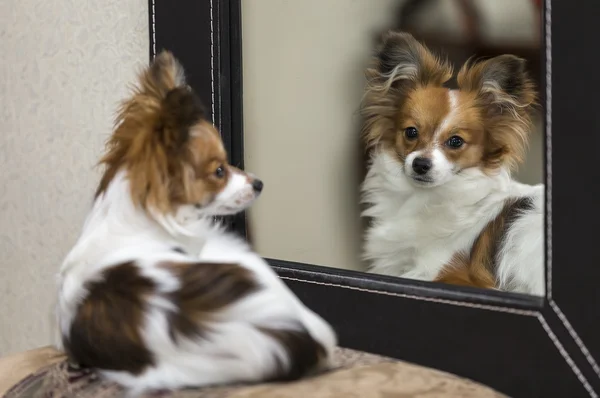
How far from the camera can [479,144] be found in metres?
1.14

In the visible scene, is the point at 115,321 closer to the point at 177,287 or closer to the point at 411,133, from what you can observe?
the point at 177,287

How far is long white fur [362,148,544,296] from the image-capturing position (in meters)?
1.05

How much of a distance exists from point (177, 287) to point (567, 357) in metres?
0.51

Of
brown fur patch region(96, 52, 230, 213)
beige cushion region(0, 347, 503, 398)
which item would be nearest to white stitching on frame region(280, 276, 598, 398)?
beige cushion region(0, 347, 503, 398)

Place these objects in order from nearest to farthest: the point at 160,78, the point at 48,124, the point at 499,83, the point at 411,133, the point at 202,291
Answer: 1. the point at 202,291
2. the point at 160,78
3. the point at 499,83
4. the point at 411,133
5. the point at 48,124

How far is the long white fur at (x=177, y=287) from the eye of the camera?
84 centimetres

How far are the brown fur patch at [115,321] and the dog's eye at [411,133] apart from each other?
51 centimetres

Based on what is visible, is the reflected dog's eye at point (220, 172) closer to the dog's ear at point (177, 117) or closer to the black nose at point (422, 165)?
the dog's ear at point (177, 117)

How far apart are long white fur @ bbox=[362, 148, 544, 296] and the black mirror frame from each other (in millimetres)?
37

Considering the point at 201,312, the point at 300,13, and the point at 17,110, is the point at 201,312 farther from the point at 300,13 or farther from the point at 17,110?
the point at 17,110

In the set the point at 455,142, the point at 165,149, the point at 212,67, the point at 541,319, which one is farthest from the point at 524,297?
the point at 212,67

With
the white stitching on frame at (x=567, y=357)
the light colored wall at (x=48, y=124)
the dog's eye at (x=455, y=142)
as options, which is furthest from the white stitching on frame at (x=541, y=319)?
the light colored wall at (x=48, y=124)

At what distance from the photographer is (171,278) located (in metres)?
0.87

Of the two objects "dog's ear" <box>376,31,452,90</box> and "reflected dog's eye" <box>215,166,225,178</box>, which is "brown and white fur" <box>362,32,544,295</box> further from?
"reflected dog's eye" <box>215,166,225,178</box>
